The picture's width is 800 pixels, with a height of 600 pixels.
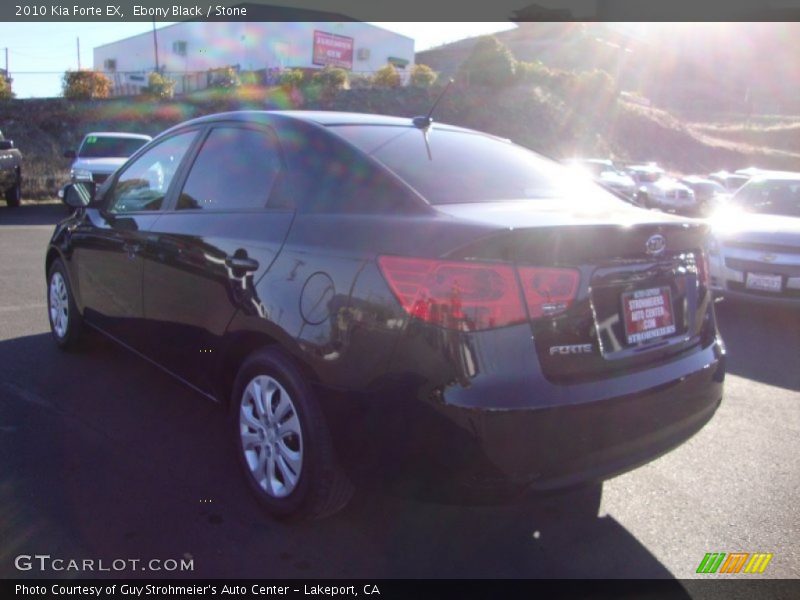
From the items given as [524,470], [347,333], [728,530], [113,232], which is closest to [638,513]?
[728,530]

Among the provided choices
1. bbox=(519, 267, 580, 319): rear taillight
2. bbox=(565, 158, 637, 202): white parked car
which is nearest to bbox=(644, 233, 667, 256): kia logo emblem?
bbox=(519, 267, 580, 319): rear taillight

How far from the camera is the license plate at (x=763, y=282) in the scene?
23.0 feet

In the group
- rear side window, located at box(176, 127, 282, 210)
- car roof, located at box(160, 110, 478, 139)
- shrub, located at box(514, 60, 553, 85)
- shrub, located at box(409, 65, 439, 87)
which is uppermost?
shrub, located at box(514, 60, 553, 85)

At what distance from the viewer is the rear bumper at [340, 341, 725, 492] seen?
8.16 ft

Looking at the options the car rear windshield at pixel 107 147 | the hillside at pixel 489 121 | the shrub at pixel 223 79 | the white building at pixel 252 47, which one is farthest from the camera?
the white building at pixel 252 47

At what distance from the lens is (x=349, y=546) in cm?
303

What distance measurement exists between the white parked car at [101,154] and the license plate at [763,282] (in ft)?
39.6

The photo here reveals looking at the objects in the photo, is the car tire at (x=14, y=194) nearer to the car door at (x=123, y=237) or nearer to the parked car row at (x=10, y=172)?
the parked car row at (x=10, y=172)

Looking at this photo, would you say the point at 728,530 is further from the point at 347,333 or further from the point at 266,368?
the point at 266,368

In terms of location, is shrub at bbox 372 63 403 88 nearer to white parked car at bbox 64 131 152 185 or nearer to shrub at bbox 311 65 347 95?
shrub at bbox 311 65 347 95

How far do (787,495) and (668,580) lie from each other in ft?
3.69

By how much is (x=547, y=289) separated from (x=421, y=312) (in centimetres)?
45

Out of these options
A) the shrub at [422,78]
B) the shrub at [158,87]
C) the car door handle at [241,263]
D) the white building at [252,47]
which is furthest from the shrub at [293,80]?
the car door handle at [241,263]

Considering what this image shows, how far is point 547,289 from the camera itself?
2570 millimetres
